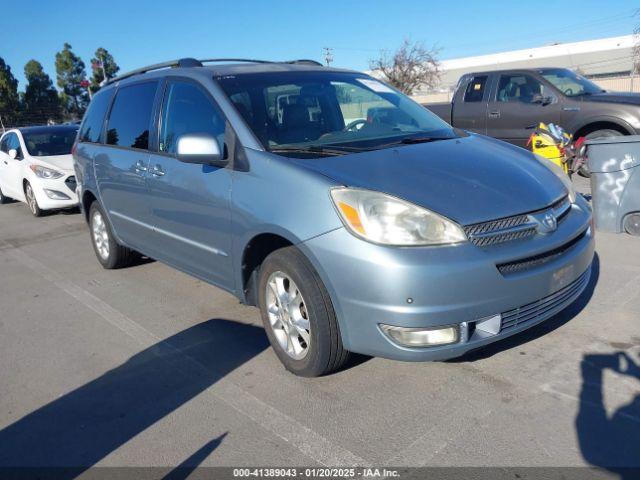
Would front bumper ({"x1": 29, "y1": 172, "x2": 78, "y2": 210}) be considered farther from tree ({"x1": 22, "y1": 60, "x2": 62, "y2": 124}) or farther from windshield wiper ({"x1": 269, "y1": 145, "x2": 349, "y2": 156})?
tree ({"x1": 22, "y1": 60, "x2": 62, "y2": 124})

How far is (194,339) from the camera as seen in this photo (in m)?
4.09

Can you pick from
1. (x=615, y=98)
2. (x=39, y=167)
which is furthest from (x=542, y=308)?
(x=39, y=167)

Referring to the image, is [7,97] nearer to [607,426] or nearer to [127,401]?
[127,401]

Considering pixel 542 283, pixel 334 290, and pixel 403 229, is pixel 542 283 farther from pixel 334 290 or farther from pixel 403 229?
pixel 334 290

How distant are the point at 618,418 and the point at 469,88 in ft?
28.2

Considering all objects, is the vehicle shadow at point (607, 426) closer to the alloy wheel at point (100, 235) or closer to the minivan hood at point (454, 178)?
the minivan hood at point (454, 178)

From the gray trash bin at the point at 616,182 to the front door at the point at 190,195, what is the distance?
4.12 meters

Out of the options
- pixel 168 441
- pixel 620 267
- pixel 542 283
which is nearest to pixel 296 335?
pixel 168 441

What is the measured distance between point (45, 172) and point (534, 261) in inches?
344

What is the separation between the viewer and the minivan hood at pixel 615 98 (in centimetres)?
839

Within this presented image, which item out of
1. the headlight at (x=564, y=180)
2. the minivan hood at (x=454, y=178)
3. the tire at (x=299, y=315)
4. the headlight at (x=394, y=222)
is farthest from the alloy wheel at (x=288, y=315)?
the headlight at (x=564, y=180)

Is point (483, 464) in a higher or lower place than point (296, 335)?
lower

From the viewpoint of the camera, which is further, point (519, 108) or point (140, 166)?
point (519, 108)

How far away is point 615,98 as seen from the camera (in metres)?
8.62
